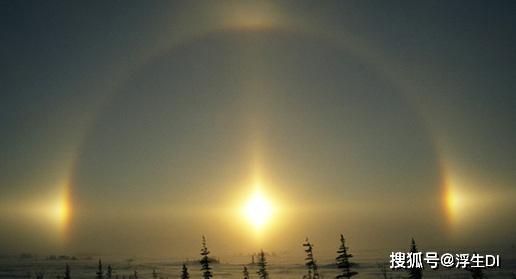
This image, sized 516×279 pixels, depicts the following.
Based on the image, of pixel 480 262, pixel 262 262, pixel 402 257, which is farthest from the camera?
pixel 262 262

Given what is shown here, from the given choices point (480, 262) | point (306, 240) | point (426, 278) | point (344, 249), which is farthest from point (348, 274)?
point (426, 278)

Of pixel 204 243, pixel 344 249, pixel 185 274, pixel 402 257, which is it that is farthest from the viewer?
pixel 402 257

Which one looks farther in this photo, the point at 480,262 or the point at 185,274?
the point at 480,262

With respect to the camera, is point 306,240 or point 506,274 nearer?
point 306,240

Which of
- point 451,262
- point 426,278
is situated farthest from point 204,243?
point 426,278

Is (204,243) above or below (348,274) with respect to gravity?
above

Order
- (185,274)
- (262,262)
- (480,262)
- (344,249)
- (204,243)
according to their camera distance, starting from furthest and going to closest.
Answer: (262,262) < (480,262) < (185,274) < (204,243) < (344,249)

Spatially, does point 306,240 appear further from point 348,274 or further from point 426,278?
point 426,278

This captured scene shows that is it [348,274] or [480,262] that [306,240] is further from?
[480,262]

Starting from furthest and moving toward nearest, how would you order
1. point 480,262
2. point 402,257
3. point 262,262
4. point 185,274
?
point 262,262
point 402,257
point 480,262
point 185,274
